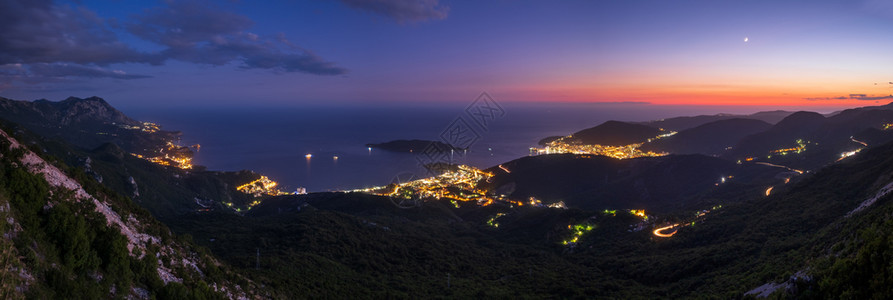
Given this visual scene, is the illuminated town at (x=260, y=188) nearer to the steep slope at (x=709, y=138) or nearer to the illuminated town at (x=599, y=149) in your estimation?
the illuminated town at (x=599, y=149)

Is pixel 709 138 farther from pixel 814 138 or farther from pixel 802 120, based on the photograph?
pixel 814 138

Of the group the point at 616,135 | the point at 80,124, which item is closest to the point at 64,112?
the point at 80,124

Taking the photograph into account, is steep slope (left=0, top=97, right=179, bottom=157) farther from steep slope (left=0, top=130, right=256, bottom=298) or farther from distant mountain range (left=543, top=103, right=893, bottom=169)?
distant mountain range (left=543, top=103, right=893, bottom=169)

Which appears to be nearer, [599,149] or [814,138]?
[814,138]

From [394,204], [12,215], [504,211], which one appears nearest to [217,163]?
[394,204]

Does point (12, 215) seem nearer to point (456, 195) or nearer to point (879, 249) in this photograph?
point (879, 249)

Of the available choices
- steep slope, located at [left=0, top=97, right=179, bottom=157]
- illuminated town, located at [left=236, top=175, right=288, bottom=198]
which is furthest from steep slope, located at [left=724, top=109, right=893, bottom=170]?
steep slope, located at [left=0, top=97, right=179, bottom=157]
